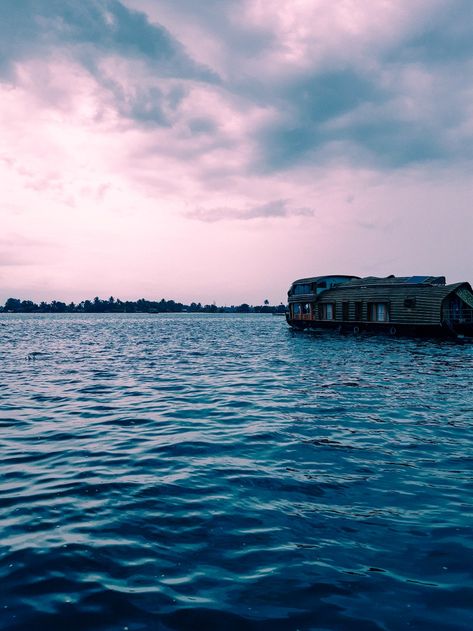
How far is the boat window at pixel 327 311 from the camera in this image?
5319 centimetres

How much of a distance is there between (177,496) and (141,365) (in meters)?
19.9

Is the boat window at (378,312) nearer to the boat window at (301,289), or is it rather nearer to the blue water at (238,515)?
the boat window at (301,289)

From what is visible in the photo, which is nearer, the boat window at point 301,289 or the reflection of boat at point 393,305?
the reflection of boat at point 393,305

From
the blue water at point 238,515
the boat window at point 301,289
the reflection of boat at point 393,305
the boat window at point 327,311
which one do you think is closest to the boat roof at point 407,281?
the reflection of boat at point 393,305

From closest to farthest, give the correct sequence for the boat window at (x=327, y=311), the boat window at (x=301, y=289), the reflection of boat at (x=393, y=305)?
the reflection of boat at (x=393, y=305), the boat window at (x=327, y=311), the boat window at (x=301, y=289)

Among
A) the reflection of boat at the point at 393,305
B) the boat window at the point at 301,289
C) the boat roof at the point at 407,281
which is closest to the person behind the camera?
the reflection of boat at the point at 393,305

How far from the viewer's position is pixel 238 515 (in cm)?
650

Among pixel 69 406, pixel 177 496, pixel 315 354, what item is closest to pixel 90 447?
pixel 177 496

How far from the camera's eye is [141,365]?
2664 centimetres

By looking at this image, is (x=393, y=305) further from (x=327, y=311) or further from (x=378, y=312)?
(x=327, y=311)

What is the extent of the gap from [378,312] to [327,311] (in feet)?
28.0

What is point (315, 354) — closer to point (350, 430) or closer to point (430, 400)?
point (430, 400)

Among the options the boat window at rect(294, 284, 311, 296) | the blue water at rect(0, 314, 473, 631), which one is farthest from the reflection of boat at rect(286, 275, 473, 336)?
the blue water at rect(0, 314, 473, 631)

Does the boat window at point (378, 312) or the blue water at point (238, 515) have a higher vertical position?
the boat window at point (378, 312)
